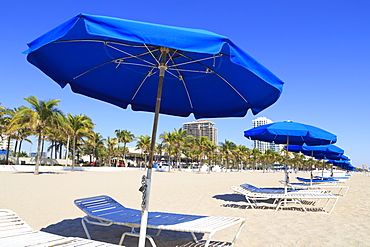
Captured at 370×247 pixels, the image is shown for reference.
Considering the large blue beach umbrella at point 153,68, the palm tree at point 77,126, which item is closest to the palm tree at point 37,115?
the palm tree at point 77,126

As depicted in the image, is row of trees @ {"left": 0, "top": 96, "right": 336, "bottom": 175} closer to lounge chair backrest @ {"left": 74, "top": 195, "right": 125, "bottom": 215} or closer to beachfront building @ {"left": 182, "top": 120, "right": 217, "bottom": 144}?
lounge chair backrest @ {"left": 74, "top": 195, "right": 125, "bottom": 215}

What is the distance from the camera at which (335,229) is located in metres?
5.30

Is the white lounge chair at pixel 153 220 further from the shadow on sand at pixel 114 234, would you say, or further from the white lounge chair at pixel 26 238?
the white lounge chair at pixel 26 238

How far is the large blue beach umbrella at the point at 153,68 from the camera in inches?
94.0

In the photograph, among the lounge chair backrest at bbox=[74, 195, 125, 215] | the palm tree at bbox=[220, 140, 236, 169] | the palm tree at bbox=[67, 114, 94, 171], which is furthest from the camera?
the palm tree at bbox=[220, 140, 236, 169]

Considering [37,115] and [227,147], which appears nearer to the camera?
[37,115]

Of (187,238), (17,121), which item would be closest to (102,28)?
(187,238)

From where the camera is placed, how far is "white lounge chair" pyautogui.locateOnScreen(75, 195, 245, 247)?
3307 millimetres

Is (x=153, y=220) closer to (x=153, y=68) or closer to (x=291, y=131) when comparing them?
(x=153, y=68)

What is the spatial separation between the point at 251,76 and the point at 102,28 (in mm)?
1976

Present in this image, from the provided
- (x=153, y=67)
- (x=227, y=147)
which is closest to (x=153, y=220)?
(x=153, y=67)

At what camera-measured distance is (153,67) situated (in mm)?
4223

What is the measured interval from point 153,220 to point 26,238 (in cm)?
153

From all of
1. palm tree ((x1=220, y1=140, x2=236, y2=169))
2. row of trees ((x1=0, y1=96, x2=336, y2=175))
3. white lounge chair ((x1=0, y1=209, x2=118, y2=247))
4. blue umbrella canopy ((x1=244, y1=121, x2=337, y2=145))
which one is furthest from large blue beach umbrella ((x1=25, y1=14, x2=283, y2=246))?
palm tree ((x1=220, y1=140, x2=236, y2=169))
